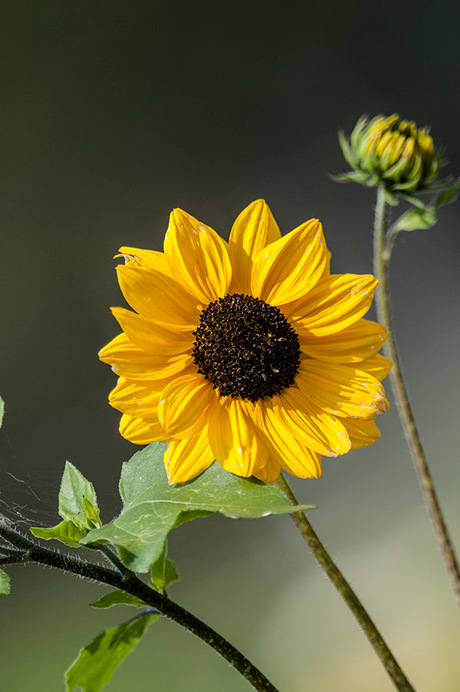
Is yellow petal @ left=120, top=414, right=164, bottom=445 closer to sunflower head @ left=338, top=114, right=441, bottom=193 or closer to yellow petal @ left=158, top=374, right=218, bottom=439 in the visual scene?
yellow petal @ left=158, top=374, right=218, bottom=439

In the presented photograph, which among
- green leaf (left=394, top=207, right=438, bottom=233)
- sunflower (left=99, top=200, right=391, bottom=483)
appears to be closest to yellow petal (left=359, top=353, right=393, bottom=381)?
sunflower (left=99, top=200, right=391, bottom=483)

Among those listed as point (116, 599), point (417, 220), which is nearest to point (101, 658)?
point (116, 599)

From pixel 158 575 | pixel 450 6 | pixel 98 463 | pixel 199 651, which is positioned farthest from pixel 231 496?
pixel 450 6

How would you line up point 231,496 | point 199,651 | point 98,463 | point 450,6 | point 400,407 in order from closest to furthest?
1. point 231,496
2. point 400,407
3. point 199,651
4. point 98,463
5. point 450,6

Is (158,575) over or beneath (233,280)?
beneath

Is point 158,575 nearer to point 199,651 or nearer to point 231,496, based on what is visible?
point 231,496

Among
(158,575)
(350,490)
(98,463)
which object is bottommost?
(350,490)

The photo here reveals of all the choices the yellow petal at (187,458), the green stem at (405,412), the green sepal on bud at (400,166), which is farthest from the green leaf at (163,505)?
the green sepal on bud at (400,166)

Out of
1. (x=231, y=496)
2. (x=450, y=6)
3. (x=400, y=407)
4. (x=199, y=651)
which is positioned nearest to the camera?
(x=231, y=496)
